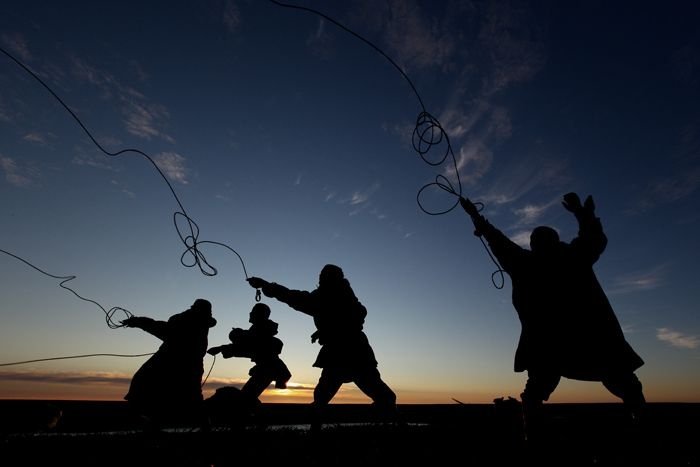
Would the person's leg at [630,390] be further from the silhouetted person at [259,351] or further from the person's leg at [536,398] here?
the silhouetted person at [259,351]

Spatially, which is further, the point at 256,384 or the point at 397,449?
the point at 256,384

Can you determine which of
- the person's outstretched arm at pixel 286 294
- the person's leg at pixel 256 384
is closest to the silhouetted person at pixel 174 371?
the person's leg at pixel 256 384

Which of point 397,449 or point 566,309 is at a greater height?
point 566,309

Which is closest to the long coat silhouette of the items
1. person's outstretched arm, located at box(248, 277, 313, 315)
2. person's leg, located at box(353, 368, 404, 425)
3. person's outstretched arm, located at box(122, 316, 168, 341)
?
person's leg, located at box(353, 368, 404, 425)

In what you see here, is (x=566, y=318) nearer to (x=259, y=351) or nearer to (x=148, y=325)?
(x=259, y=351)

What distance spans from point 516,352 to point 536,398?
1.86 ft

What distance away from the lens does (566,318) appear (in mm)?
3936

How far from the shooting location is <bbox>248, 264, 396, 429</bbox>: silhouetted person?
5039 mm

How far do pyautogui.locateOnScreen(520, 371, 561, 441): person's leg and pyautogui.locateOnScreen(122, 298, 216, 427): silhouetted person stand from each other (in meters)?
4.01

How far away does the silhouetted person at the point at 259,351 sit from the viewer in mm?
6645

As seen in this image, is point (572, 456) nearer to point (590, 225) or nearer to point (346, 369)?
point (590, 225)

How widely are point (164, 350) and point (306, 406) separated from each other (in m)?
4.55

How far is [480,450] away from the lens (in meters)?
3.56

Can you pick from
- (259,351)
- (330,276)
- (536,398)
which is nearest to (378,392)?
(330,276)
